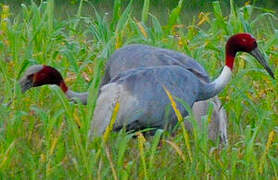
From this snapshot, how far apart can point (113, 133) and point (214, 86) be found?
72 cm

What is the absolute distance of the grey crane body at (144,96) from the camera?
4.40 metres

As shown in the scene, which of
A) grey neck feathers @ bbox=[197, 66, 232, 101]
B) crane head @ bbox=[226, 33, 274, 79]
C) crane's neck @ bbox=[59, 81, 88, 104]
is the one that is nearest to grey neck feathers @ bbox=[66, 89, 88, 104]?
crane's neck @ bbox=[59, 81, 88, 104]

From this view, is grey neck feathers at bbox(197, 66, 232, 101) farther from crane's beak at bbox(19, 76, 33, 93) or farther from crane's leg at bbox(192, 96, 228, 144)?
crane's beak at bbox(19, 76, 33, 93)

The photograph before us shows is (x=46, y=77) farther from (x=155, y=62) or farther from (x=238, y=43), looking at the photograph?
(x=238, y=43)

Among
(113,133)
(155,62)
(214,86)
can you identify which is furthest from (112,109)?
(214,86)

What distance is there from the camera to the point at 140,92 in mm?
4492

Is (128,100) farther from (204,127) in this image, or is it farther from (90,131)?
(204,127)

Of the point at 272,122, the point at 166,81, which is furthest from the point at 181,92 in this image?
the point at 272,122

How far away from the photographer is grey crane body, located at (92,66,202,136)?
14.4 ft

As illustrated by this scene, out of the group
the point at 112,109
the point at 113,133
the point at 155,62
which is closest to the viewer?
the point at 112,109

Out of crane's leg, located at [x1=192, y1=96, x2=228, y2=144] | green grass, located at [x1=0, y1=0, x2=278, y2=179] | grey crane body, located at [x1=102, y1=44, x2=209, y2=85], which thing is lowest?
crane's leg, located at [x1=192, y1=96, x2=228, y2=144]

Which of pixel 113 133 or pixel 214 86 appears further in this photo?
pixel 214 86

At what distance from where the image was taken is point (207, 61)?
596 centimetres

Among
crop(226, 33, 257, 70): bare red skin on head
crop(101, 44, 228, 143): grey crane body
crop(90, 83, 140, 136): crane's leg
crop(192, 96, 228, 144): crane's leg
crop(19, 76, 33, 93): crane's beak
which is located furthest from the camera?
crop(226, 33, 257, 70): bare red skin on head
